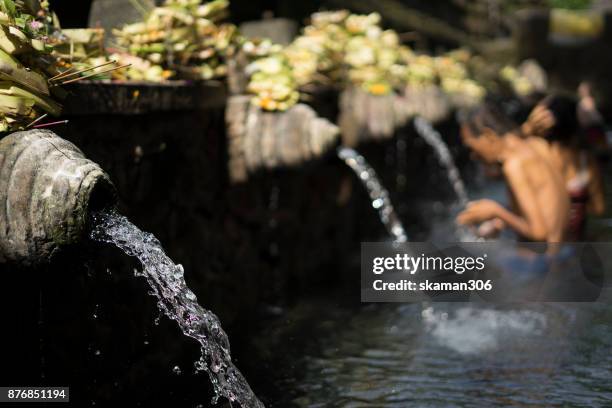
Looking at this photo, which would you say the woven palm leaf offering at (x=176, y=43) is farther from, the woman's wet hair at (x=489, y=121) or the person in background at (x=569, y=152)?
the person in background at (x=569, y=152)

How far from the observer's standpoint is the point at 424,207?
9734 mm

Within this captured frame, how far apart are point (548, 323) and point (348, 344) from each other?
0.97m

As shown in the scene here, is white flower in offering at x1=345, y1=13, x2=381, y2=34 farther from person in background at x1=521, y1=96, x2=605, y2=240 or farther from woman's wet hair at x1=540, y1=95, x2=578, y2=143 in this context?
woman's wet hair at x1=540, y1=95, x2=578, y2=143

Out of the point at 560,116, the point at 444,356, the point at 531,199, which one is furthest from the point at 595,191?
the point at 444,356

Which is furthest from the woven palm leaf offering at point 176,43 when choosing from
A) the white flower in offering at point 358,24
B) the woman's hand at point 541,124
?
the white flower in offering at point 358,24

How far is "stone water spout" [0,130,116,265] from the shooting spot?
223 centimetres

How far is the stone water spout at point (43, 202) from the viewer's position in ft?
7.31

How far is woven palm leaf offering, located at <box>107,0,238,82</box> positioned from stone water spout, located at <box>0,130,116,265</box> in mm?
1533

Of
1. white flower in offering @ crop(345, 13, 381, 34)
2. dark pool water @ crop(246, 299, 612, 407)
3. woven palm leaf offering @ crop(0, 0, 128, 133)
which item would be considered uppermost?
white flower in offering @ crop(345, 13, 381, 34)

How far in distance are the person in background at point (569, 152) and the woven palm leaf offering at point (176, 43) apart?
1677mm

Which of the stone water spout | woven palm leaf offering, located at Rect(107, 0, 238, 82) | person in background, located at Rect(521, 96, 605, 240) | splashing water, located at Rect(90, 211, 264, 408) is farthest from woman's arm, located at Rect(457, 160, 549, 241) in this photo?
the stone water spout

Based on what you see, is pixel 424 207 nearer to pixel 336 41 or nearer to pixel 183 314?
pixel 336 41

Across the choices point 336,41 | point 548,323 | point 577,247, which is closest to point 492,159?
point 577,247

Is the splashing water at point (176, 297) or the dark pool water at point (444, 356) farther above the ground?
the splashing water at point (176, 297)
